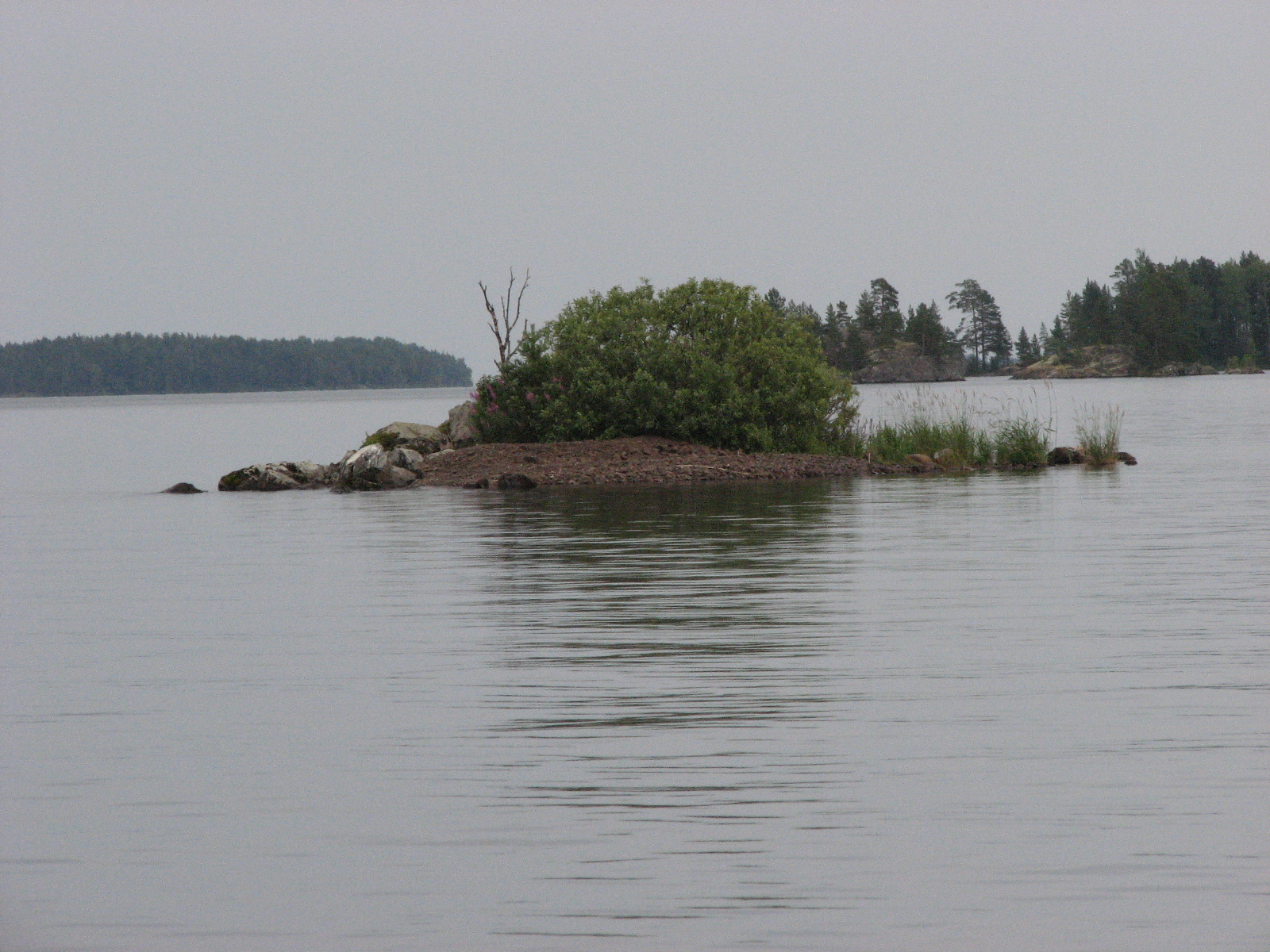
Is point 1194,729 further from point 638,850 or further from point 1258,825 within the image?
point 638,850

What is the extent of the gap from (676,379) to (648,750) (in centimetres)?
2199

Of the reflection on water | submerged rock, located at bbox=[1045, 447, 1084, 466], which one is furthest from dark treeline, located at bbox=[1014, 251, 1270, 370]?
the reflection on water

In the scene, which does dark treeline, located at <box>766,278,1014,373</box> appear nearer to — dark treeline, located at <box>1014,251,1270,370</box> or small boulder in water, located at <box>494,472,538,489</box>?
dark treeline, located at <box>1014,251,1270,370</box>

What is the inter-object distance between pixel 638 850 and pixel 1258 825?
2370 millimetres

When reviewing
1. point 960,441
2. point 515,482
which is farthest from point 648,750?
point 960,441

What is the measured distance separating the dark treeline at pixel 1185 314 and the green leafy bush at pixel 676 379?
5079 inches

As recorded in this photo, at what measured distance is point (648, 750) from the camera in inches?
247

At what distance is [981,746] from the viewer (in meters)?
6.25

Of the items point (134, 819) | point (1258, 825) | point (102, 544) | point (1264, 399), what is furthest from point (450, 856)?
point (1264, 399)

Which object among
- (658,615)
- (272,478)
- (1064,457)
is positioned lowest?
(658,615)

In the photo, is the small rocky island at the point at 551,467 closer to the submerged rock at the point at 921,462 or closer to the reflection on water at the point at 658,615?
the submerged rock at the point at 921,462

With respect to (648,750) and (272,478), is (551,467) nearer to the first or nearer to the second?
(272,478)

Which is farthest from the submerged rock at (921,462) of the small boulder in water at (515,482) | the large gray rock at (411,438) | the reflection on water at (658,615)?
the large gray rock at (411,438)

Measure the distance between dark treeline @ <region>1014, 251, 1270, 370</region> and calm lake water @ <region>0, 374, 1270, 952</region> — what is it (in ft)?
474
